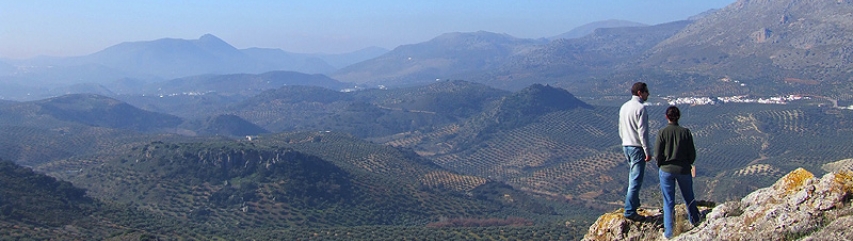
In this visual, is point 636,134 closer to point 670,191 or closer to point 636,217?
point 670,191

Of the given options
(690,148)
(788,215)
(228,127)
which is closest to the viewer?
(788,215)

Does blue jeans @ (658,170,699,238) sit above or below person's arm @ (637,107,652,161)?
below

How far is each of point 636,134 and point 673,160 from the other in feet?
2.61

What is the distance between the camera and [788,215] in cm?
932

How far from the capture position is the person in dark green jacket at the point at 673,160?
10.5 meters

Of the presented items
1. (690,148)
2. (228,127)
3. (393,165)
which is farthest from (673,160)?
(228,127)

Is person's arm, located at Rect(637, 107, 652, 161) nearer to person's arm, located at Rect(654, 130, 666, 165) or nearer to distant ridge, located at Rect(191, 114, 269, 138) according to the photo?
person's arm, located at Rect(654, 130, 666, 165)

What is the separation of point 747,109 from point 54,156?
105 meters

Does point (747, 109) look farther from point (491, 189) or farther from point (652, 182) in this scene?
point (491, 189)

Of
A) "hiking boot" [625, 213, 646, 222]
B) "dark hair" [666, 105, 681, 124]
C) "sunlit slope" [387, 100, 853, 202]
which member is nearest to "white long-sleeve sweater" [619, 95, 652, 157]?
"dark hair" [666, 105, 681, 124]

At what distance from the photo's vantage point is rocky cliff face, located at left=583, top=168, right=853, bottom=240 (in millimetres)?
8922

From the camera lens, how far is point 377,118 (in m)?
159

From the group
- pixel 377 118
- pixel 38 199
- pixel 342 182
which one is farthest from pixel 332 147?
pixel 377 118

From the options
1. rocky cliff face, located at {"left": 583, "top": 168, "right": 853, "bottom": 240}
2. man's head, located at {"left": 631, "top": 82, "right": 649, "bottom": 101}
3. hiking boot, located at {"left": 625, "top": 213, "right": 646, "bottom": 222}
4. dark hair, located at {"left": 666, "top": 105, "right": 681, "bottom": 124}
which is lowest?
hiking boot, located at {"left": 625, "top": 213, "right": 646, "bottom": 222}
